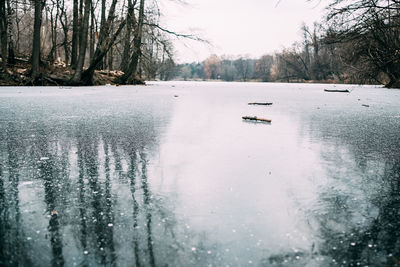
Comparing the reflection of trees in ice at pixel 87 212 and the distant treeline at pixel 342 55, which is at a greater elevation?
the distant treeline at pixel 342 55

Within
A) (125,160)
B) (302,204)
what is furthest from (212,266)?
(125,160)

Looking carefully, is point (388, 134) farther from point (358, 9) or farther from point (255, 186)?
point (358, 9)

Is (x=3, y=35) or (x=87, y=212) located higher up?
(x=3, y=35)

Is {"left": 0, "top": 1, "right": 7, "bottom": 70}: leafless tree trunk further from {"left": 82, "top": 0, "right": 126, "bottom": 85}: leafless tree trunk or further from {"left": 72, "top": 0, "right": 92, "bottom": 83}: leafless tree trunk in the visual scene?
{"left": 82, "top": 0, "right": 126, "bottom": 85}: leafless tree trunk

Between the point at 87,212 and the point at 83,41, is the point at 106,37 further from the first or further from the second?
the point at 87,212

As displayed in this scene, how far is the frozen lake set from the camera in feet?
5.79

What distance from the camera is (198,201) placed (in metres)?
2.52

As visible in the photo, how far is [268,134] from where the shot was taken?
5.54m

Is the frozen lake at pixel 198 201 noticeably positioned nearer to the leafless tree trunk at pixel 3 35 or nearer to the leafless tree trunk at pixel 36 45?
the leafless tree trunk at pixel 36 45

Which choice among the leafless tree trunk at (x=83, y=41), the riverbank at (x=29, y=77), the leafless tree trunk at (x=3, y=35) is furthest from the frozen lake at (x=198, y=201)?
the leafless tree trunk at (x=3, y=35)

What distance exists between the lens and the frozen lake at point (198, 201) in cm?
176

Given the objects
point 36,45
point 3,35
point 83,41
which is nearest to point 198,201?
point 83,41

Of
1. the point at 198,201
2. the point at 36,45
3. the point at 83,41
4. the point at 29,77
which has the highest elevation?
the point at 83,41

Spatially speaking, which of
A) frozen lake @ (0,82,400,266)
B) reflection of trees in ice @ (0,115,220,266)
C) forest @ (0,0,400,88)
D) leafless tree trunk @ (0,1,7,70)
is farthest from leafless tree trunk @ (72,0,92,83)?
reflection of trees in ice @ (0,115,220,266)
